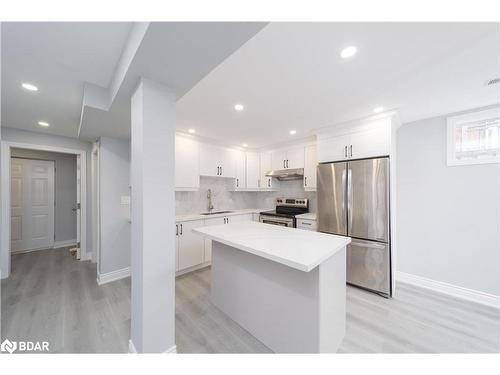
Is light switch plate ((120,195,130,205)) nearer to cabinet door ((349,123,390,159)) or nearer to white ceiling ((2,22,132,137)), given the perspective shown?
white ceiling ((2,22,132,137))

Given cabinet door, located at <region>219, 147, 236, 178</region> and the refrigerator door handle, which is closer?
the refrigerator door handle

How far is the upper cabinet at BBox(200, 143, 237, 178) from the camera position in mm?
3494

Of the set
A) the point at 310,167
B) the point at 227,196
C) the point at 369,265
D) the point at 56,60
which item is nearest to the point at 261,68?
the point at 56,60

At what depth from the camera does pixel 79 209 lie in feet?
Answer: 11.6

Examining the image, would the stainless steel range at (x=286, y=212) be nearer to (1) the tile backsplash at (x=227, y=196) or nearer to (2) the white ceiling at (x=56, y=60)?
(1) the tile backsplash at (x=227, y=196)

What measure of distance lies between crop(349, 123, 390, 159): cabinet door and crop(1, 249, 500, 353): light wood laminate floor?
6.08ft

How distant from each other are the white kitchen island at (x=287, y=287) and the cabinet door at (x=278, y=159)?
2.20 meters

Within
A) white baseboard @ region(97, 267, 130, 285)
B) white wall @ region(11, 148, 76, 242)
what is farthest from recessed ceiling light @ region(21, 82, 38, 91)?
white wall @ region(11, 148, 76, 242)

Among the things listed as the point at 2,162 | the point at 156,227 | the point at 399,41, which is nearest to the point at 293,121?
the point at 399,41

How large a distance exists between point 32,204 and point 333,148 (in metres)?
6.38

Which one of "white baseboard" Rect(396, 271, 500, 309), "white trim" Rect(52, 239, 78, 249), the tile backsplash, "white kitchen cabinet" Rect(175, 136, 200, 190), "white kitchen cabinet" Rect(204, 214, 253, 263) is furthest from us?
"white trim" Rect(52, 239, 78, 249)

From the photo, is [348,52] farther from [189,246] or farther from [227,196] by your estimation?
[227,196]

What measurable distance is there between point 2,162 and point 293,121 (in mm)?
4470

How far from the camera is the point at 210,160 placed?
3596mm
